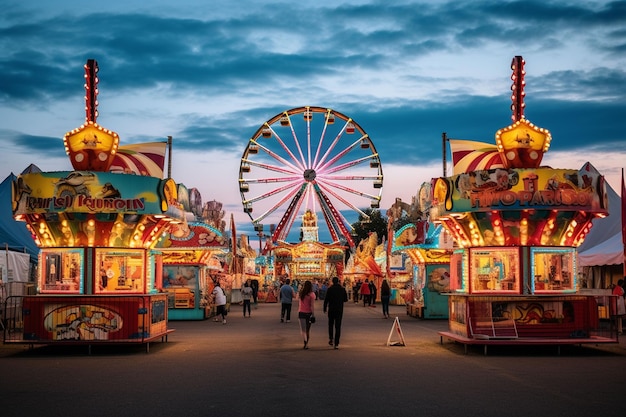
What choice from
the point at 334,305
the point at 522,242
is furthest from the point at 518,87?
the point at 334,305

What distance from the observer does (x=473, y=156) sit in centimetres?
2056

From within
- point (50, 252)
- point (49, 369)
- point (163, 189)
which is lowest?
point (49, 369)

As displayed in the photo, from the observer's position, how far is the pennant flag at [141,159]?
20859 millimetres

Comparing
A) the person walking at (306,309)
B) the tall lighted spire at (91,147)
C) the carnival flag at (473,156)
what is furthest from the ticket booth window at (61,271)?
the carnival flag at (473,156)

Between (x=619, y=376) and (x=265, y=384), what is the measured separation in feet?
17.6

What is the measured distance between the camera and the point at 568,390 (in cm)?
1104

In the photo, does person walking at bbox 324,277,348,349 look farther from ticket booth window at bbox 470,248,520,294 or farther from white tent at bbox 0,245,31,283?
white tent at bbox 0,245,31,283

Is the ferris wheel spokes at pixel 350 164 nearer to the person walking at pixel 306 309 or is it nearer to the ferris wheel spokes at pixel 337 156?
the ferris wheel spokes at pixel 337 156

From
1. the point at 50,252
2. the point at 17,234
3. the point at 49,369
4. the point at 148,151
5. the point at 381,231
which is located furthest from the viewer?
the point at 381,231

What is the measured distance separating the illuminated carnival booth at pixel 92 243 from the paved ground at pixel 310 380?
0.56 m

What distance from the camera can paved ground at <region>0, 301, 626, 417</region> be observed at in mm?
9609

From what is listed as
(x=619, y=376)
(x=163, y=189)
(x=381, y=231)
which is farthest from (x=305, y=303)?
(x=381, y=231)

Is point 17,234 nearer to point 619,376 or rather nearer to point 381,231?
point 619,376

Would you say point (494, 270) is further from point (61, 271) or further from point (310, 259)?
point (310, 259)
